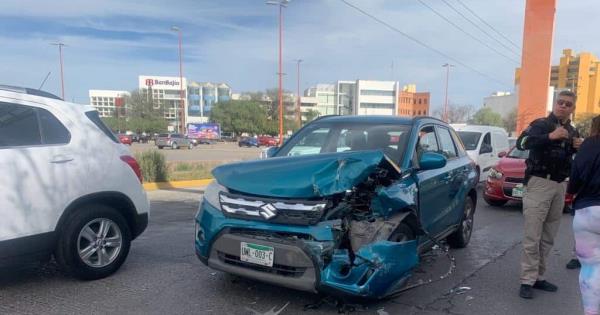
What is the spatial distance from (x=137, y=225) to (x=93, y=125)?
3.77 ft

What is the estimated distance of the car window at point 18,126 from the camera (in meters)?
3.84

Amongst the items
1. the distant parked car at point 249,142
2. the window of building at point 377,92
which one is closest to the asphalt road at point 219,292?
the distant parked car at point 249,142

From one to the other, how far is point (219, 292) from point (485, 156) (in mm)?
10648

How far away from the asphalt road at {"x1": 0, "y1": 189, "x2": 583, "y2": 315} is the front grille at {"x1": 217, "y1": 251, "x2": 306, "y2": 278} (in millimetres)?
432

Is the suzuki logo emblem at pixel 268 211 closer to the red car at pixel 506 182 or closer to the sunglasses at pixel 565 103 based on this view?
the sunglasses at pixel 565 103

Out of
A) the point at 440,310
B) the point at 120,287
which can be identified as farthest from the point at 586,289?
the point at 120,287

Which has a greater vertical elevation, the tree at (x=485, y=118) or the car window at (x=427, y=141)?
the car window at (x=427, y=141)

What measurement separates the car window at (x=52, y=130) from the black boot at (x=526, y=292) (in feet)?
14.9

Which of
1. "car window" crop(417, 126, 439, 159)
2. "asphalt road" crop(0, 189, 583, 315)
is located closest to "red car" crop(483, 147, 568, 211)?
Result: "asphalt road" crop(0, 189, 583, 315)

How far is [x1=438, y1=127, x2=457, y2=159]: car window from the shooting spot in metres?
5.52

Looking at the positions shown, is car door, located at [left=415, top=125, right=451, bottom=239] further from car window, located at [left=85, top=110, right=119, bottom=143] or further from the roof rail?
the roof rail

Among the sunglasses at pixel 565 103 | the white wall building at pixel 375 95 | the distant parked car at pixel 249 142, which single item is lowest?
the distant parked car at pixel 249 142

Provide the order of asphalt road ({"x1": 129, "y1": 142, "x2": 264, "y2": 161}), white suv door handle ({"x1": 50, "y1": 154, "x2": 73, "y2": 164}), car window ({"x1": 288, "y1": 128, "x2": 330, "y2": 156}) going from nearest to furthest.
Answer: white suv door handle ({"x1": 50, "y1": 154, "x2": 73, "y2": 164}), car window ({"x1": 288, "y1": 128, "x2": 330, "y2": 156}), asphalt road ({"x1": 129, "y1": 142, "x2": 264, "y2": 161})

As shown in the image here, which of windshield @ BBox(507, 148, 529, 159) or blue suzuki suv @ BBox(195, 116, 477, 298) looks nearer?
blue suzuki suv @ BBox(195, 116, 477, 298)
